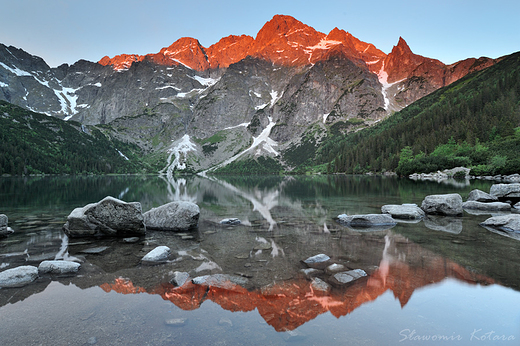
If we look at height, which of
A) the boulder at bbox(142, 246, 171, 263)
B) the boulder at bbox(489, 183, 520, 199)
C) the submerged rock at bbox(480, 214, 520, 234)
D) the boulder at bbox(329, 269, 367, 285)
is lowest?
the boulder at bbox(142, 246, 171, 263)

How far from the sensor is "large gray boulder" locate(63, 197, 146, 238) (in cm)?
1598

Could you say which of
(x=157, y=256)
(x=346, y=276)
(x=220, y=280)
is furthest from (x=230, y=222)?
(x=346, y=276)

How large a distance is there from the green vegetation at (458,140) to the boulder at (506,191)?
3882 cm

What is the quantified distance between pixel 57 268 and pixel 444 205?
25635 mm

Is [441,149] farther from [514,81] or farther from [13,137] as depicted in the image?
[13,137]

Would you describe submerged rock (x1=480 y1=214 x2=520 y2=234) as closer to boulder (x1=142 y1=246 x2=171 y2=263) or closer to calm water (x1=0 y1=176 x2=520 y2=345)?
calm water (x1=0 y1=176 x2=520 y2=345)

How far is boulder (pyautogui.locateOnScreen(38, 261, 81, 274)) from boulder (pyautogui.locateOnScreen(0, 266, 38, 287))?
1.76 ft

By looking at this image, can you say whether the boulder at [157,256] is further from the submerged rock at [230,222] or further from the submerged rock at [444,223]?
the submerged rock at [444,223]

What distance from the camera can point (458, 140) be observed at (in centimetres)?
10162

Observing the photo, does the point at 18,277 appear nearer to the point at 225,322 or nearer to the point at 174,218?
the point at 225,322

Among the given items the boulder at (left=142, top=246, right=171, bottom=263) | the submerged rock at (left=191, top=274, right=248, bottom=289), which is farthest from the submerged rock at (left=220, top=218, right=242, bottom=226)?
the submerged rock at (left=191, top=274, right=248, bottom=289)

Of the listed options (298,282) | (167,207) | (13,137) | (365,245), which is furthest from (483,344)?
(13,137)

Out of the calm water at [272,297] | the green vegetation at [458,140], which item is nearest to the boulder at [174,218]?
the calm water at [272,297]

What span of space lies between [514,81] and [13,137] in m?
276
